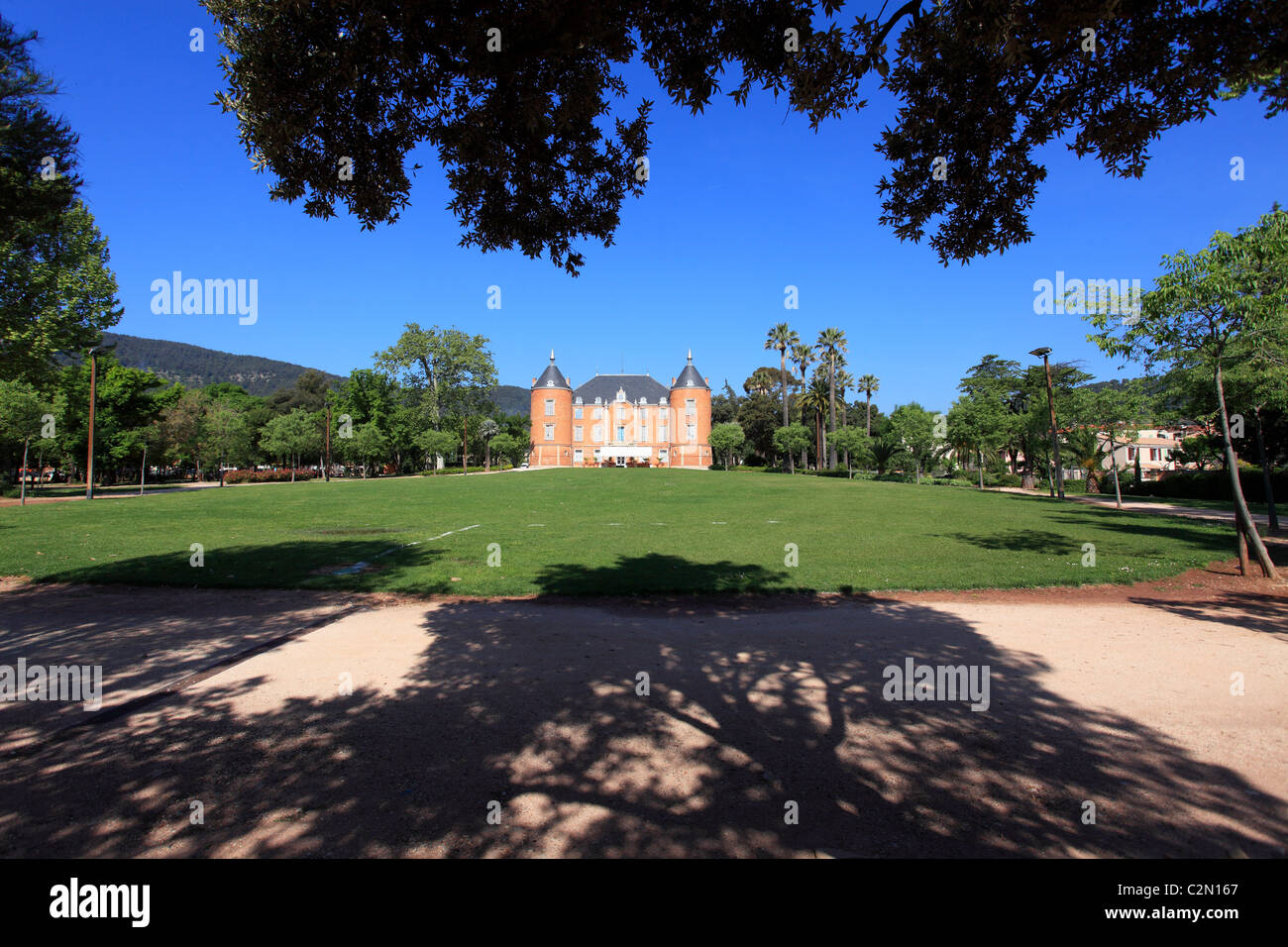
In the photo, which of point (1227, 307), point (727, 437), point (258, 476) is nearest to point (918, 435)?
point (727, 437)

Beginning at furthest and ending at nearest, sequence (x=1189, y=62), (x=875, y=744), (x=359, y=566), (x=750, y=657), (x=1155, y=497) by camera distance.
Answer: (x=1155, y=497), (x=359, y=566), (x=750, y=657), (x=1189, y=62), (x=875, y=744)

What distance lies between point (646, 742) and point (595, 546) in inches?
462

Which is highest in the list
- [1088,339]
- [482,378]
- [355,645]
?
[482,378]

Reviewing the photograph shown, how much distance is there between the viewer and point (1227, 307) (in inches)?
482

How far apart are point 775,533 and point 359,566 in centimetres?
1212

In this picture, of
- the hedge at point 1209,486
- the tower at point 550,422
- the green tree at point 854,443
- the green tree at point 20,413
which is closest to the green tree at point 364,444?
the green tree at point 20,413

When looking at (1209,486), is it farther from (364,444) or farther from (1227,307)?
(364,444)

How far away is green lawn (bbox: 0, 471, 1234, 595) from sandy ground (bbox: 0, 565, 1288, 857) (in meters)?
3.31

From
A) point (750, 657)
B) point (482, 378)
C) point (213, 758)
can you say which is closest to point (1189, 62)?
point (750, 657)

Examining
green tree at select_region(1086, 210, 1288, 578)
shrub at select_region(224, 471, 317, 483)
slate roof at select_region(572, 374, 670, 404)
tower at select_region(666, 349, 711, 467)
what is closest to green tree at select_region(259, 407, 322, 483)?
shrub at select_region(224, 471, 317, 483)

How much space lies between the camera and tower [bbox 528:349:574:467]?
105 m
